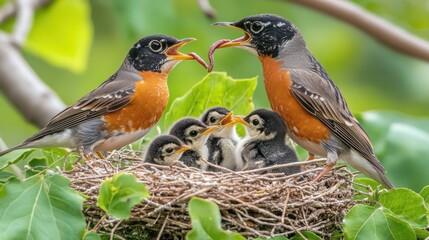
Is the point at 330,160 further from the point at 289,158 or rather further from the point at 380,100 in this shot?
the point at 380,100

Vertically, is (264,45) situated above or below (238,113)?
above

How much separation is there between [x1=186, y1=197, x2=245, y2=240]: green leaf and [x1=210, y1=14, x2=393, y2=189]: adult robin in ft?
6.06

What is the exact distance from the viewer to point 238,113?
9.30 metres

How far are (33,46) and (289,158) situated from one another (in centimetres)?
381

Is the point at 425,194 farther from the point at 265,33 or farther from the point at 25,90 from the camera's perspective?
the point at 25,90

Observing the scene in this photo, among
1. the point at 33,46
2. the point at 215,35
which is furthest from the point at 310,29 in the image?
the point at 33,46

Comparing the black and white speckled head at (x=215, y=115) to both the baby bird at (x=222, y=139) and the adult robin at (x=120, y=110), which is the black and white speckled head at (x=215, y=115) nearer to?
the baby bird at (x=222, y=139)

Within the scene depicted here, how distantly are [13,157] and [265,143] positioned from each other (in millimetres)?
2009

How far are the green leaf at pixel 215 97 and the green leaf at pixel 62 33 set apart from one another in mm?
2155

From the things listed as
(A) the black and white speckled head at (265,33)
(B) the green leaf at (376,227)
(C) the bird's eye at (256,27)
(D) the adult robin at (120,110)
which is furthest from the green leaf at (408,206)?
(D) the adult robin at (120,110)

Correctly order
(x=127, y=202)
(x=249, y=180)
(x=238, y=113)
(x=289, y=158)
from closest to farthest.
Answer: (x=127, y=202)
(x=249, y=180)
(x=289, y=158)
(x=238, y=113)

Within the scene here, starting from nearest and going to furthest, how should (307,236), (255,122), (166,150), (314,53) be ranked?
1. (307,236)
2. (166,150)
3. (255,122)
4. (314,53)

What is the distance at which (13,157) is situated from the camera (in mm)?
7977

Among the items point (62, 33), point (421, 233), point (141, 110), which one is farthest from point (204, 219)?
point (62, 33)
